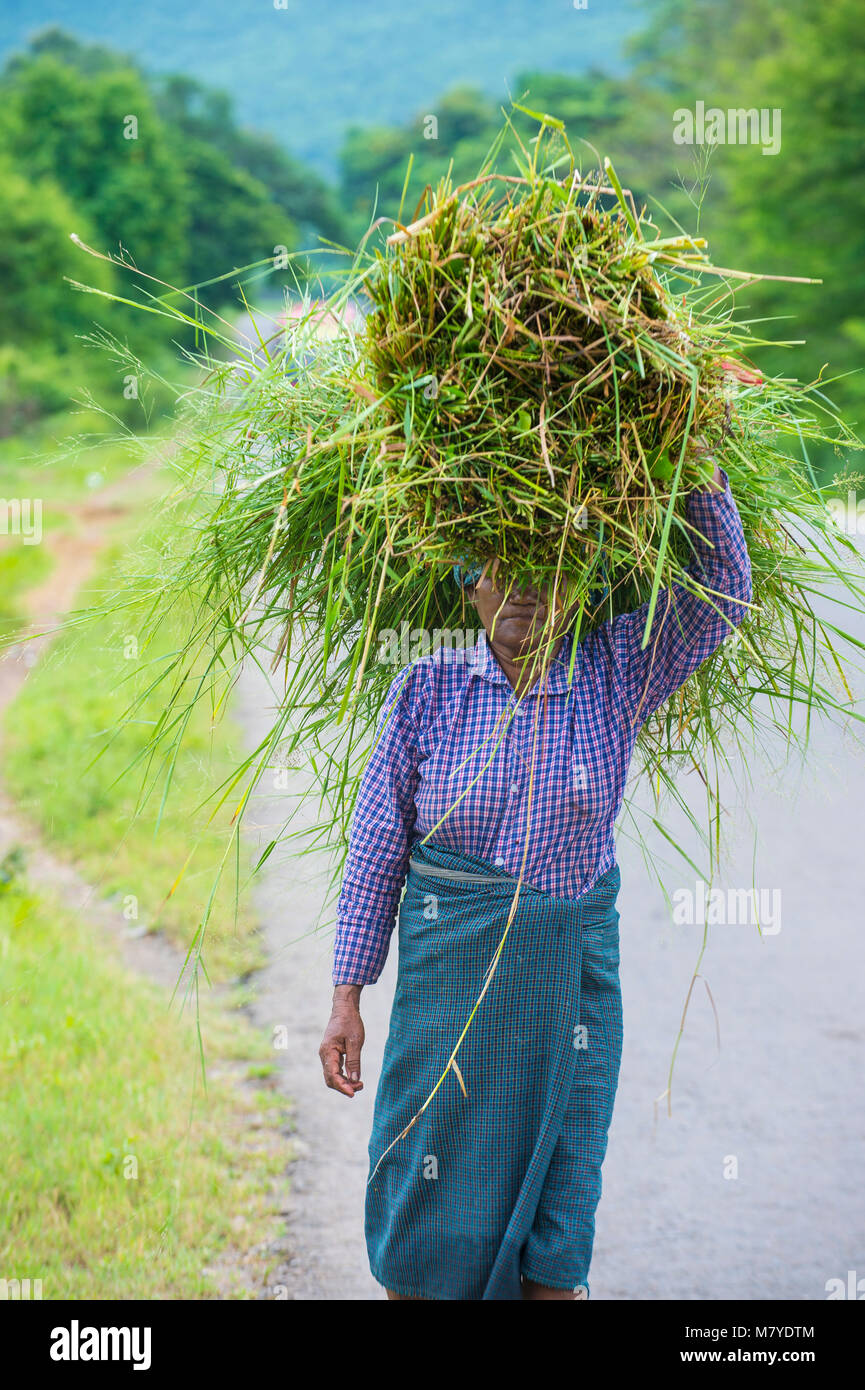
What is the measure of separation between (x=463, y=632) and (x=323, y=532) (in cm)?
27

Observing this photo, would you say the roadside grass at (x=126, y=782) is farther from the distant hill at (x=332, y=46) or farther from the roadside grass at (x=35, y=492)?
the distant hill at (x=332, y=46)

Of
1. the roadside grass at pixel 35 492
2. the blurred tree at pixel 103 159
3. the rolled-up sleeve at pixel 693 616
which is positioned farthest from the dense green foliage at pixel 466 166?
the roadside grass at pixel 35 492

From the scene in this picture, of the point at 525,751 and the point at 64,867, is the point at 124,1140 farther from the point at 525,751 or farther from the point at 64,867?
the point at 64,867

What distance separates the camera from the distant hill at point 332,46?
93.8 m

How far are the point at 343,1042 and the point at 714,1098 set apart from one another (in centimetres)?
187

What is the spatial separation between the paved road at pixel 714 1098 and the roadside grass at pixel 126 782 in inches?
9.4

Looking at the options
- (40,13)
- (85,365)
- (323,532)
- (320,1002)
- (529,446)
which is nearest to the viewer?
(529,446)

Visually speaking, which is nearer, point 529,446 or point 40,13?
point 529,446
